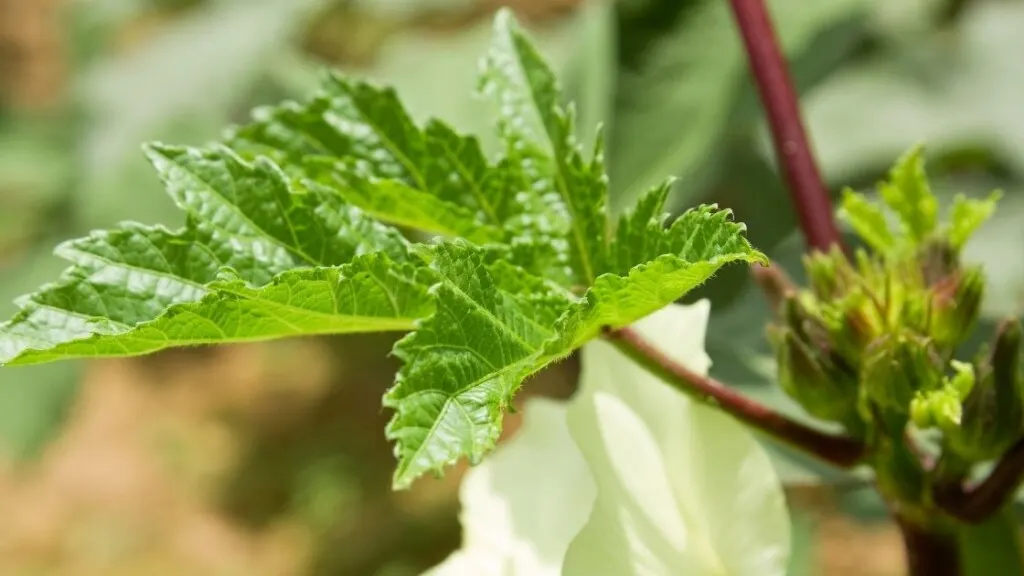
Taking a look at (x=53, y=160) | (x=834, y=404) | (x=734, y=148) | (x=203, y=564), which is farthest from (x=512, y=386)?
(x=203, y=564)

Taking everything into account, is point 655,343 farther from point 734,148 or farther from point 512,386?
point 734,148

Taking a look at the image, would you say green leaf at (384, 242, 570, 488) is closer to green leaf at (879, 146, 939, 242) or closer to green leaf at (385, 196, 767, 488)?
green leaf at (385, 196, 767, 488)

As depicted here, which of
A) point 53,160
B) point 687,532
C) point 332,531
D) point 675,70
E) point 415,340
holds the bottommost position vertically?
point 332,531

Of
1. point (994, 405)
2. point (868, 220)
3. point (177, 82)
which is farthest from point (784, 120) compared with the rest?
point (177, 82)

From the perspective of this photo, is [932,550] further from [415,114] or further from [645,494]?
[415,114]

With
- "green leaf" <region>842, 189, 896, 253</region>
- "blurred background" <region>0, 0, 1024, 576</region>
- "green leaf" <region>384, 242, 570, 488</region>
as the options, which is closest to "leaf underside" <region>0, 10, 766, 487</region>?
"green leaf" <region>384, 242, 570, 488</region>

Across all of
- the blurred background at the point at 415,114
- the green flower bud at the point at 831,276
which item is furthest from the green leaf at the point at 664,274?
the blurred background at the point at 415,114

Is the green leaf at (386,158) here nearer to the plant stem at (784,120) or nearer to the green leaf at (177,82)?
the plant stem at (784,120)
